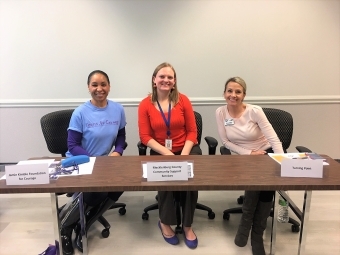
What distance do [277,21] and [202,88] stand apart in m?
1.03

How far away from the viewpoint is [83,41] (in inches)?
117

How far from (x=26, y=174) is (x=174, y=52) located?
208 centimetres

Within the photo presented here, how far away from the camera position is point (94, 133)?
6.70 feet

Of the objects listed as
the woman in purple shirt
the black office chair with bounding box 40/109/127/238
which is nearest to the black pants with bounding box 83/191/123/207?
the woman in purple shirt

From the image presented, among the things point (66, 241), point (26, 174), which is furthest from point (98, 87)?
point (66, 241)

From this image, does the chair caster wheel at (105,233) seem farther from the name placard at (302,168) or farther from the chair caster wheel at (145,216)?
the name placard at (302,168)

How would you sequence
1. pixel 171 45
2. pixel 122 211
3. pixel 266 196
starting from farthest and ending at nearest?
pixel 171 45 → pixel 122 211 → pixel 266 196

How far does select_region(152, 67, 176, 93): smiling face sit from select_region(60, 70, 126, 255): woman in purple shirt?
1.24 feet

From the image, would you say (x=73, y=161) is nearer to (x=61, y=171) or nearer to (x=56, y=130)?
(x=61, y=171)

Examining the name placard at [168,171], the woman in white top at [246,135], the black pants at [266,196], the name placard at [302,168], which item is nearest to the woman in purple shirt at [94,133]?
the name placard at [168,171]

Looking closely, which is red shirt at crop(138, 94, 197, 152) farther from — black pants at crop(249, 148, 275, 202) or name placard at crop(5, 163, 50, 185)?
name placard at crop(5, 163, 50, 185)

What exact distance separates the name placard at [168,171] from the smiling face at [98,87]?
0.88 m

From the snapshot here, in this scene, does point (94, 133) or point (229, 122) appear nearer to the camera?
point (94, 133)

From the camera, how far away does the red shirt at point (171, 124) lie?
2129mm
